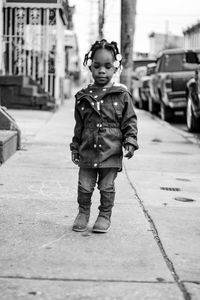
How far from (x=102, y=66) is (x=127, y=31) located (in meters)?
12.5

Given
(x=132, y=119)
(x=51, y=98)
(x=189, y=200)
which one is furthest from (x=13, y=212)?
(x=51, y=98)

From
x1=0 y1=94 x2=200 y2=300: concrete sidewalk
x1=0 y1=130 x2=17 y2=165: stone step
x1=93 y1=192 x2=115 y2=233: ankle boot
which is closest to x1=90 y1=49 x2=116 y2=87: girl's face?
x1=93 y1=192 x2=115 y2=233: ankle boot

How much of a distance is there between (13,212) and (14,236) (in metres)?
0.70

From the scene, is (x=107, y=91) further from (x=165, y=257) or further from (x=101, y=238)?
(x=165, y=257)

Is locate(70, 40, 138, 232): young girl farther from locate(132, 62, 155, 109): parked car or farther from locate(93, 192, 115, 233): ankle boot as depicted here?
locate(132, 62, 155, 109): parked car

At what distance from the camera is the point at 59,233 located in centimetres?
425

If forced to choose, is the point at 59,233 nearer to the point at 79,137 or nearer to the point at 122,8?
the point at 79,137

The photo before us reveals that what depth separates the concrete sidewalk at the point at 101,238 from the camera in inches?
125

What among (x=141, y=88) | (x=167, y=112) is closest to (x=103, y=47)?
(x=167, y=112)

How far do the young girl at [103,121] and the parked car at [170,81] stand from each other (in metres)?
10.5

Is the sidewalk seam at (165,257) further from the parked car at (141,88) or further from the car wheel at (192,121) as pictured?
the parked car at (141,88)

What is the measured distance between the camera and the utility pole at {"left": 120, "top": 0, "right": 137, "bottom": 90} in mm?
16188

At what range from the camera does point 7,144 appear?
7.45 m

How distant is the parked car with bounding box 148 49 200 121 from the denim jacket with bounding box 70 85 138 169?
10488mm
